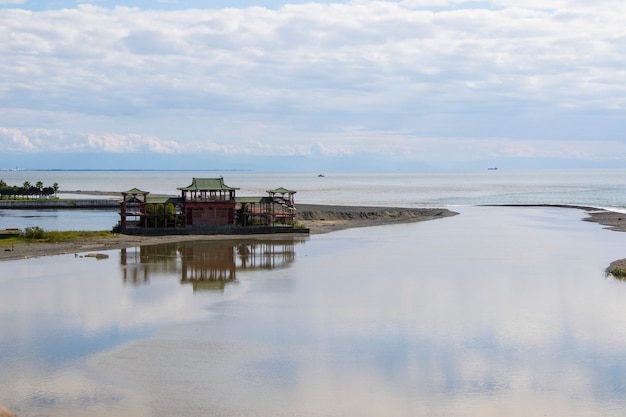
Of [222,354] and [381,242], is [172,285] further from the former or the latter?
[381,242]

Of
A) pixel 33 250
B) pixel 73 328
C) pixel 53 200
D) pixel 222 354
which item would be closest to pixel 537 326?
pixel 222 354

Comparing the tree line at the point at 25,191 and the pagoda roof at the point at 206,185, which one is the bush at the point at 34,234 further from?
the tree line at the point at 25,191

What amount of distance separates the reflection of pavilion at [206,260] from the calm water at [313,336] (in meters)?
0.27

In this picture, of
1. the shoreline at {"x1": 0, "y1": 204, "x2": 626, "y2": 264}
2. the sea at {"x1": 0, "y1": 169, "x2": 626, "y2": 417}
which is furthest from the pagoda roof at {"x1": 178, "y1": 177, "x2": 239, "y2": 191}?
the sea at {"x1": 0, "y1": 169, "x2": 626, "y2": 417}

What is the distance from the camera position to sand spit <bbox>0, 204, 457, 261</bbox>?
54.3 m

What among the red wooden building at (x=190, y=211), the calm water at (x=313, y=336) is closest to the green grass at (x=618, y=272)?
the calm water at (x=313, y=336)

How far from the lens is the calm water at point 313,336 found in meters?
22.1

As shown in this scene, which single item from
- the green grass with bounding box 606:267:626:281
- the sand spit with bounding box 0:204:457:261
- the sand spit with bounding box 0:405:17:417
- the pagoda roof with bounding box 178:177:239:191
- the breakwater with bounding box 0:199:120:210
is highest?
the pagoda roof with bounding box 178:177:239:191

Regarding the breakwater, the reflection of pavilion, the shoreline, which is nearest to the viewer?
the reflection of pavilion

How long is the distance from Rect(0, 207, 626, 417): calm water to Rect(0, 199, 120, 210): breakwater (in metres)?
66.7

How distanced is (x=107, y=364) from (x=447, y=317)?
48.4ft

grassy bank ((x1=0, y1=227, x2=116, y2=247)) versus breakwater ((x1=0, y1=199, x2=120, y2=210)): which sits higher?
breakwater ((x1=0, y1=199, x2=120, y2=210))

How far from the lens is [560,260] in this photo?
168 feet

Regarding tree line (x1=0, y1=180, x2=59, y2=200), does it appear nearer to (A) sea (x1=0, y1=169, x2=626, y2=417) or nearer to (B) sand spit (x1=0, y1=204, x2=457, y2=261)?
(B) sand spit (x1=0, y1=204, x2=457, y2=261)
